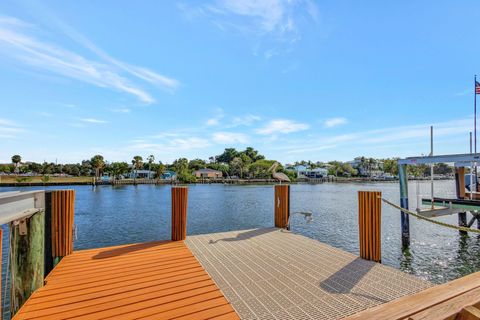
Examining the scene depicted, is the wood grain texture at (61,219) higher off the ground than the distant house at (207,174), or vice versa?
the wood grain texture at (61,219)

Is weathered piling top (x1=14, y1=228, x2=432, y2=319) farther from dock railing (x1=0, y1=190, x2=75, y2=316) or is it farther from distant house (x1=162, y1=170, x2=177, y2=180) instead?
distant house (x1=162, y1=170, x2=177, y2=180)

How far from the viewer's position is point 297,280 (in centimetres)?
389

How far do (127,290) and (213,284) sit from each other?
47.4 inches

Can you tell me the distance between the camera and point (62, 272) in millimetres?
4039

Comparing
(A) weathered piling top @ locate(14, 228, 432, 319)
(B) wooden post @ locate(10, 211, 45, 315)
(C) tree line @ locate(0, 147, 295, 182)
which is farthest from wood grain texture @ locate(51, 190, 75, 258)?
(C) tree line @ locate(0, 147, 295, 182)

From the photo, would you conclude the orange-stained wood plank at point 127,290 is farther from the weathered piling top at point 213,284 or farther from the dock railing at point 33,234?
the dock railing at point 33,234

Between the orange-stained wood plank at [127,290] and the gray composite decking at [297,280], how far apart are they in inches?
12.9

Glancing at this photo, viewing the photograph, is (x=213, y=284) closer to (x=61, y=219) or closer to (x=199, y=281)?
(x=199, y=281)

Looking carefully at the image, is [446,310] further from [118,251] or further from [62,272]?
[118,251]

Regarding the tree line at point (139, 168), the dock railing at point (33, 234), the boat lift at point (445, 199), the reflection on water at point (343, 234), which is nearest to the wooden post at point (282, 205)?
the reflection on water at point (343, 234)

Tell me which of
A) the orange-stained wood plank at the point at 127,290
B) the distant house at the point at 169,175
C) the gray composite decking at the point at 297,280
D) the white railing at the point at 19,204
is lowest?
the distant house at the point at 169,175

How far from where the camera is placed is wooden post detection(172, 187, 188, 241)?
6008 mm

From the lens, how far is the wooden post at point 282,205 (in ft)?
24.4

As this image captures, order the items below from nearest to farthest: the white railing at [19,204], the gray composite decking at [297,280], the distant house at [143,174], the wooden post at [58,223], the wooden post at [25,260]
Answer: the white railing at [19,204] → the gray composite decking at [297,280] → the wooden post at [25,260] → the wooden post at [58,223] → the distant house at [143,174]
